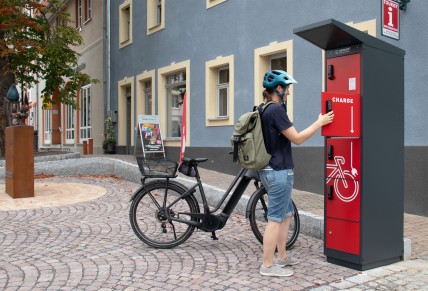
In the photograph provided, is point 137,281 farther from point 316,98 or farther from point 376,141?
point 316,98

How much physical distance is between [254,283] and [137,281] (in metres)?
1.05

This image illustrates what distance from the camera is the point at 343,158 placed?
4949 mm

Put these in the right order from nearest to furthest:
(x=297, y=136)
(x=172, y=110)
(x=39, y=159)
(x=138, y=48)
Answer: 1. (x=297, y=136)
2. (x=39, y=159)
3. (x=172, y=110)
4. (x=138, y=48)

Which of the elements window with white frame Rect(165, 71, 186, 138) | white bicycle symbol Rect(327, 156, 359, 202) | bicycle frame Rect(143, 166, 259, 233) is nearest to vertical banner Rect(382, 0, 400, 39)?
white bicycle symbol Rect(327, 156, 359, 202)

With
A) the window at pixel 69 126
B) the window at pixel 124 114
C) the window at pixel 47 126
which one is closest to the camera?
the window at pixel 124 114

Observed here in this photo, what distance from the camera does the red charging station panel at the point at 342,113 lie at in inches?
185

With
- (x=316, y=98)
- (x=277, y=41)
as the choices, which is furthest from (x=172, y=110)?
(x=316, y=98)

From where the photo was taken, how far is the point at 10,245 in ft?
19.4

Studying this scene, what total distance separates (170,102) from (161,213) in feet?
34.1

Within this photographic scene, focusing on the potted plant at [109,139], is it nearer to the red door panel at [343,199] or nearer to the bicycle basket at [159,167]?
the bicycle basket at [159,167]

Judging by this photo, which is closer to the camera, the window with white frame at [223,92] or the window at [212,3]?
the window at [212,3]

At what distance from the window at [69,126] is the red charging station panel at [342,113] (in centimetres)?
2208

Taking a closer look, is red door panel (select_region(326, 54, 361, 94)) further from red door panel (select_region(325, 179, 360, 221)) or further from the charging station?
red door panel (select_region(325, 179, 360, 221))

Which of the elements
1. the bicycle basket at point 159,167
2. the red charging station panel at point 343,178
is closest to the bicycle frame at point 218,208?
the bicycle basket at point 159,167
